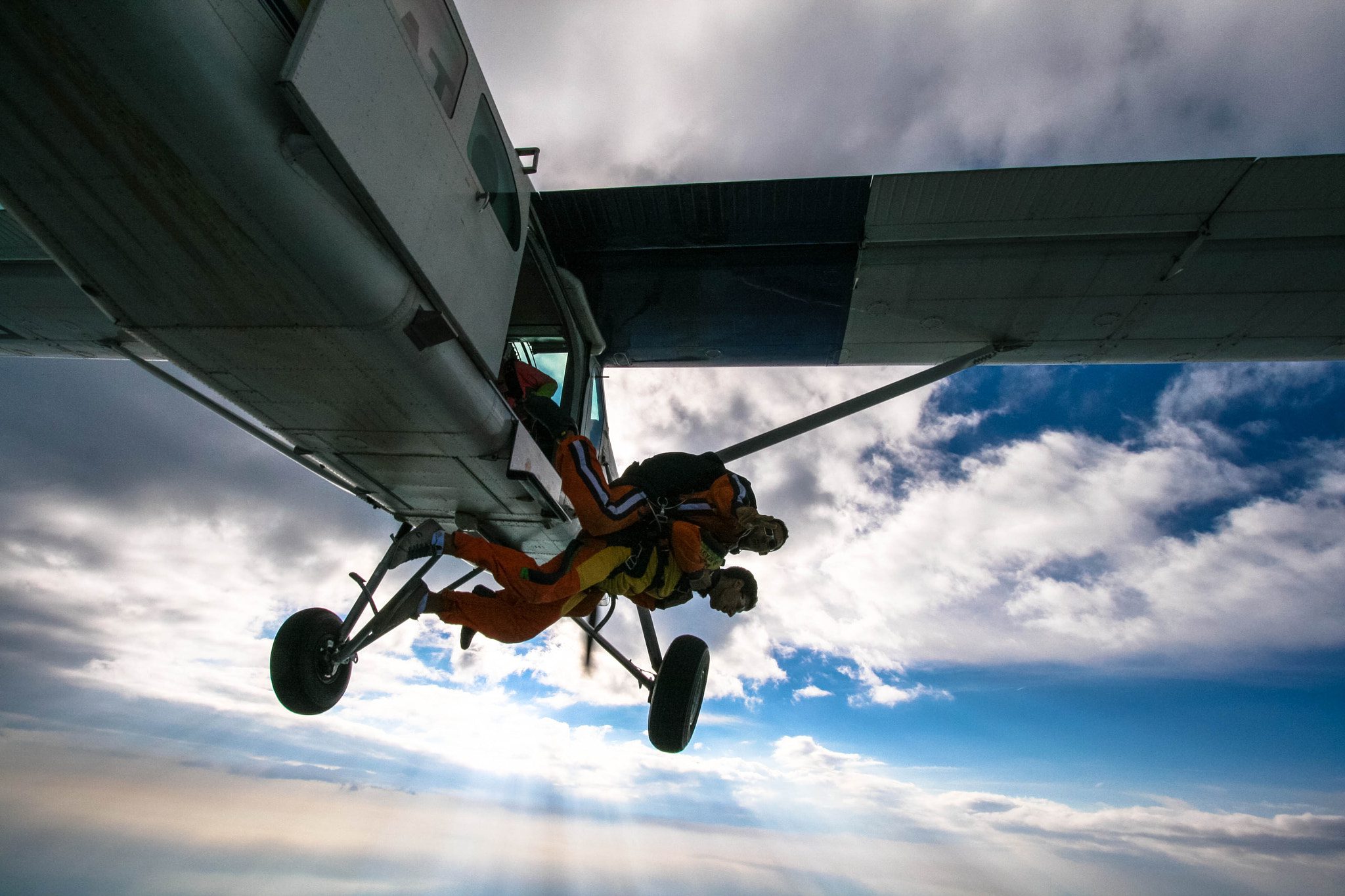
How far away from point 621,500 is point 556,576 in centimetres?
60

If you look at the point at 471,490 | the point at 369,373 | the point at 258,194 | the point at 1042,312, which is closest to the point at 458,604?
the point at 471,490

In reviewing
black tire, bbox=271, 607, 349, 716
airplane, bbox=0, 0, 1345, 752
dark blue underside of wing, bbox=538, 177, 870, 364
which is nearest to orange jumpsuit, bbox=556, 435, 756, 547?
airplane, bbox=0, 0, 1345, 752

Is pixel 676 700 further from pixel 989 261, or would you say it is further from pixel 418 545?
pixel 989 261

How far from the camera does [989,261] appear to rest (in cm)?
523

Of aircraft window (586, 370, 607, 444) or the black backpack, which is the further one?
Answer: aircraft window (586, 370, 607, 444)

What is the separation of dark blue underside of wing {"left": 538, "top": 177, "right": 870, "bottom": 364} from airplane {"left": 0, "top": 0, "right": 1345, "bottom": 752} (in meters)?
0.03

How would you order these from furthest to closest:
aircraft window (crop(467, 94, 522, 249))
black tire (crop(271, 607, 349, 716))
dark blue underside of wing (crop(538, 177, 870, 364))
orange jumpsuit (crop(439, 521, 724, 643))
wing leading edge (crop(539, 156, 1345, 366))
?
dark blue underside of wing (crop(538, 177, 870, 364))
wing leading edge (crop(539, 156, 1345, 366))
orange jumpsuit (crop(439, 521, 724, 643))
black tire (crop(271, 607, 349, 716))
aircraft window (crop(467, 94, 522, 249))

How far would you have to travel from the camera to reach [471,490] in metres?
4.41

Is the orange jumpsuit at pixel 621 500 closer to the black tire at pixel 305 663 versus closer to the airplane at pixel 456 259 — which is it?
the airplane at pixel 456 259

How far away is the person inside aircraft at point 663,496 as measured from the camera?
3.87 m

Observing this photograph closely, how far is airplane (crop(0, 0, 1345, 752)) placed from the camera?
7.16 ft

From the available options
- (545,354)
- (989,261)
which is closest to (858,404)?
(989,261)

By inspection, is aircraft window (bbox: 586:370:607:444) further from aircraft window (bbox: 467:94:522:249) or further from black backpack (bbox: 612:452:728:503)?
aircraft window (bbox: 467:94:522:249)

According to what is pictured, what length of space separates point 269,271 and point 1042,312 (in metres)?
5.77
